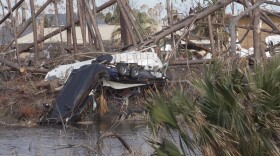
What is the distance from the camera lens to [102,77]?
71.8ft

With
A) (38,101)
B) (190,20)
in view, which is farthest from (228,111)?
(190,20)

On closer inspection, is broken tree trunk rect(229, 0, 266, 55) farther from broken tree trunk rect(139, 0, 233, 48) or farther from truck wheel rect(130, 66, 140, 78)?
broken tree trunk rect(139, 0, 233, 48)

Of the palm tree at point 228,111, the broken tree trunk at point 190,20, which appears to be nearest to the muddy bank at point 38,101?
the broken tree trunk at point 190,20

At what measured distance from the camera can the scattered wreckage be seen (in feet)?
70.1

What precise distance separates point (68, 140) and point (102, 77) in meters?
4.82

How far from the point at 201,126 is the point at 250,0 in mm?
10903

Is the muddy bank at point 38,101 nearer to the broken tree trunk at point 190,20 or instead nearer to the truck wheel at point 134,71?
the truck wheel at point 134,71

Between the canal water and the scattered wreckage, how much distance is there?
2.04 ft

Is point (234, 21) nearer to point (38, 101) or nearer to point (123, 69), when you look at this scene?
point (123, 69)

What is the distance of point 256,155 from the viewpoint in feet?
31.7

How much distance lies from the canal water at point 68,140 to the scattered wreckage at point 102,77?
24.5 inches

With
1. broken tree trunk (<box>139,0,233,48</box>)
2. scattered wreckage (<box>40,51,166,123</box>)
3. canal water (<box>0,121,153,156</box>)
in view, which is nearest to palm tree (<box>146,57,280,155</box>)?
canal water (<box>0,121,153,156</box>)

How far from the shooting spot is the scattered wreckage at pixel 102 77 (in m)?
21.4

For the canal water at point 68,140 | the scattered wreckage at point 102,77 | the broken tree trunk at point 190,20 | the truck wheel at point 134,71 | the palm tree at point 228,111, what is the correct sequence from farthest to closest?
the broken tree trunk at point 190,20
the truck wheel at point 134,71
the scattered wreckage at point 102,77
the canal water at point 68,140
the palm tree at point 228,111
